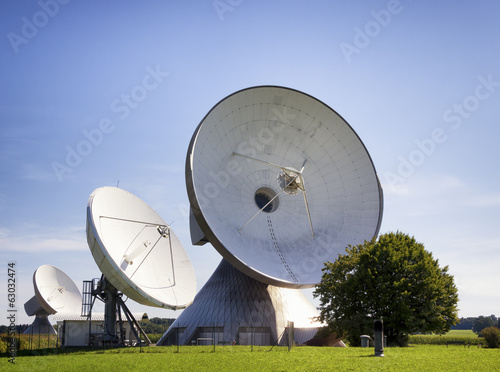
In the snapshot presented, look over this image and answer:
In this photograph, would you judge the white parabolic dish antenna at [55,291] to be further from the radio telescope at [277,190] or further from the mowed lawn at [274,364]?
the mowed lawn at [274,364]

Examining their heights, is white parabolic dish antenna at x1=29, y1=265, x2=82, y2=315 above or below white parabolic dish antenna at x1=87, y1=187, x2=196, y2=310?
below

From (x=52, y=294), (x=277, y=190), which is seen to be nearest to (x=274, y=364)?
(x=277, y=190)

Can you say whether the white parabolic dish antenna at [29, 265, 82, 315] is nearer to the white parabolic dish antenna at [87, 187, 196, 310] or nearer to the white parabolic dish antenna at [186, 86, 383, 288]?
the white parabolic dish antenna at [87, 187, 196, 310]

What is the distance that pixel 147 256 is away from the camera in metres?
35.2

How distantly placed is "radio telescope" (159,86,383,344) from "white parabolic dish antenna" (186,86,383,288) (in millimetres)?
86

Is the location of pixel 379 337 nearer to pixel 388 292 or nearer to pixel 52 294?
pixel 388 292

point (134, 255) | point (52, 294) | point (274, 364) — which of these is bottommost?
point (274, 364)

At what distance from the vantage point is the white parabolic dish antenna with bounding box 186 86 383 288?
3778 cm

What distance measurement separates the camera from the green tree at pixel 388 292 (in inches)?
1468

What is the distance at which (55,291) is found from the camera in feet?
217

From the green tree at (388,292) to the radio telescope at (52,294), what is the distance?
3985cm

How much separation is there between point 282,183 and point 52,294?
39978 mm

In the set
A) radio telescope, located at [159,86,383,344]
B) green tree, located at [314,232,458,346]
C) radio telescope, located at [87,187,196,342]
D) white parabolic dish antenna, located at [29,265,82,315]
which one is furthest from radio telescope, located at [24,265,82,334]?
green tree, located at [314,232,458,346]

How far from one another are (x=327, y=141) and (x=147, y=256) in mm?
18893
